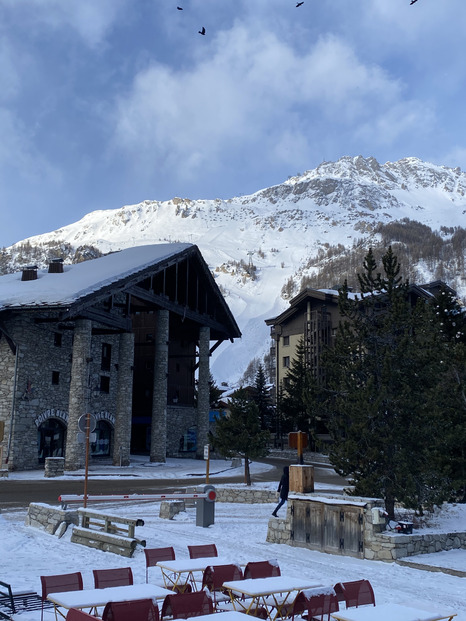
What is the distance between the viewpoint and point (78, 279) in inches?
1374

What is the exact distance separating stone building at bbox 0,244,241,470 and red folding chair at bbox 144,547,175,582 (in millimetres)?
14773

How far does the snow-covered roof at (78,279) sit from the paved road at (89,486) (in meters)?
8.50

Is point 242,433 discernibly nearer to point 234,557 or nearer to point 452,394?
point 452,394

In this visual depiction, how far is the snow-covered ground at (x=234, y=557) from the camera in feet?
35.7

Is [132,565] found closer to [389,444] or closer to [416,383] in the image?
[389,444]

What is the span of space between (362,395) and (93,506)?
1006 cm

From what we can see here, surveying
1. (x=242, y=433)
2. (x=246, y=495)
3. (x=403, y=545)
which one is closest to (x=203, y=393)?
(x=242, y=433)

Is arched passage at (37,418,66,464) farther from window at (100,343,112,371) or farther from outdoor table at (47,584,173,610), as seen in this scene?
outdoor table at (47,584,173,610)

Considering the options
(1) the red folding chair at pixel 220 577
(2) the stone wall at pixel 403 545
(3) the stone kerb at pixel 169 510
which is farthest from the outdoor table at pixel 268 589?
(3) the stone kerb at pixel 169 510

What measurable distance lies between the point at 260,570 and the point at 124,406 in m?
28.4

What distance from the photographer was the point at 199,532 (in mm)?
16609

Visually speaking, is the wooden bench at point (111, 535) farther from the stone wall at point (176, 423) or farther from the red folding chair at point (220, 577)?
the stone wall at point (176, 423)

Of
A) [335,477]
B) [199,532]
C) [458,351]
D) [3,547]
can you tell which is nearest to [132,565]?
[3,547]

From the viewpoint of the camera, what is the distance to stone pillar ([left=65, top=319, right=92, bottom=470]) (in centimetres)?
3216
